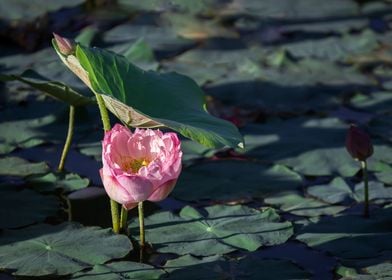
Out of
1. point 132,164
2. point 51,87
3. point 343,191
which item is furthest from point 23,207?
point 343,191

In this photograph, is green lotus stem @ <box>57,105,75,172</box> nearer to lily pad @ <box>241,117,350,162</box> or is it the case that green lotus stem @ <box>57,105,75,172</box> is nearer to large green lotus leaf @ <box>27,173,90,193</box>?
large green lotus leaf @ <box>27,173,90,193</box>

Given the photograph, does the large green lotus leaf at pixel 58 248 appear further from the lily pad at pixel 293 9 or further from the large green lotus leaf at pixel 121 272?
the lily pad at pixel 293 9

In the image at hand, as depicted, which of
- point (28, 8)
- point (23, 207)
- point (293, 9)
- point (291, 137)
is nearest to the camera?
point (23, 207)

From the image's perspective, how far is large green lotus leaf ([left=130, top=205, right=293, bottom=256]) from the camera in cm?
188

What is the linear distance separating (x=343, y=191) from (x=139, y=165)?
628mm

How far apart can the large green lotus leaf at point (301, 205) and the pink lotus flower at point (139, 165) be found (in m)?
0.45

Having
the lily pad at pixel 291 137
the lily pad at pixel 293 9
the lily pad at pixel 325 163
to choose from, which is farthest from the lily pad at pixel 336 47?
the lily pad at pixel 325 163

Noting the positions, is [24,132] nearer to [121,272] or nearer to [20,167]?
[20,167]

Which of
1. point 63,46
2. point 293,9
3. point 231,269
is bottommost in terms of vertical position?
point 231,269

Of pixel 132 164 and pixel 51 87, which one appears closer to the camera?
pixel 132 164

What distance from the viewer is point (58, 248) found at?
72.5 inches

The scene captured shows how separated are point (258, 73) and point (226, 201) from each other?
3.05ft

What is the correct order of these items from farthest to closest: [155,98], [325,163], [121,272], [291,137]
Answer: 1. [291,137]
2. [325,163]
3. [155,98]
4. [121,272]

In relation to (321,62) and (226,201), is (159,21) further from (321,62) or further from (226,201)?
(226,201)
